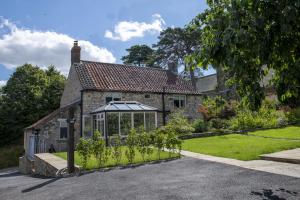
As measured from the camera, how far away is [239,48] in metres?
3.54

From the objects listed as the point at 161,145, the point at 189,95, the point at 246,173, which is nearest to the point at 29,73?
the point at 189,95

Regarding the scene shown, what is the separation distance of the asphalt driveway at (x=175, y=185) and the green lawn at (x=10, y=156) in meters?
22.4

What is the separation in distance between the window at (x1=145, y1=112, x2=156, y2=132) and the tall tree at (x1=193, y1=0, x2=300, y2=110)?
19.8m

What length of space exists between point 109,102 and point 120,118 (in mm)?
2556

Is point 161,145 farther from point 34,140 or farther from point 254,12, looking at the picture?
point 34,140

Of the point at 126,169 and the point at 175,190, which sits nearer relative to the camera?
the point at 175,190

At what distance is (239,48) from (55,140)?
21828 millimetres

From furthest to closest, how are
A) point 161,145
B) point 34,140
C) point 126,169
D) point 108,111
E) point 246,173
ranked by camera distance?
1. point 34,140
2. point 108,111
3. point 161,145
4. point 126,169
5. point 246,173

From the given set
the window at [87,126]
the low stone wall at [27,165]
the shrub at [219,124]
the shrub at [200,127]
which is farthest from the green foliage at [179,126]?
the low stone wall at [27,165]

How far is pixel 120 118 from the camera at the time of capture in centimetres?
2206

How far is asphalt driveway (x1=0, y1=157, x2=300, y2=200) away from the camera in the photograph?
282 inches

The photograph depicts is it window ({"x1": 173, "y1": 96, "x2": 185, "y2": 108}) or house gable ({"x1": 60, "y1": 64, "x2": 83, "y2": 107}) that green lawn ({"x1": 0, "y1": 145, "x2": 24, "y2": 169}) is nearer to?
house gable ({"x1": 60, "y1": 64, "x2": 83, "y2": 107})

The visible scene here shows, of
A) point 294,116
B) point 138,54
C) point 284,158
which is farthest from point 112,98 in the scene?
point 138,54

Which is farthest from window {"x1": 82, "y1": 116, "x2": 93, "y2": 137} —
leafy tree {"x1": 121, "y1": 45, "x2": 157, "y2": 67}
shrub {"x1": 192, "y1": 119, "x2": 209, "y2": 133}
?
leafy tree {"x1": 121, "y1": 45, "x2": 157, "y2": 67}
